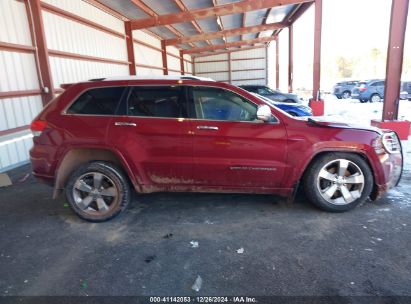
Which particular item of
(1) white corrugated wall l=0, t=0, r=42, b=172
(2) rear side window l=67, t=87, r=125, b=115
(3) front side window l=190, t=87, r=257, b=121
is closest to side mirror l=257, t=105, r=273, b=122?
(3) front side window l=190, t=87, r=257, b=121

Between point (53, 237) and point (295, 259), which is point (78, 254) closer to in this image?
point (53, 237)

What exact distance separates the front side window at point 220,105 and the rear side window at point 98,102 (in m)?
0.98

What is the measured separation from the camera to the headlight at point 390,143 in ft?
12.1

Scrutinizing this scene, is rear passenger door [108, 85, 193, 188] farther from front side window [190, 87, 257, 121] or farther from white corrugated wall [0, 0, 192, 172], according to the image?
white corrugated wall [0, 0, 192, 172]

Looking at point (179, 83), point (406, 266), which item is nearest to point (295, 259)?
point (406, 266)

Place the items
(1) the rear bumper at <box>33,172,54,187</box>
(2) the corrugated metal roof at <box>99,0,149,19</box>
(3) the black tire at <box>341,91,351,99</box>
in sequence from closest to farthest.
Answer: (1) the rear bumper at <box>33,172,54,187</box>, (2) the corrugated metal roof at <box>99,0,149,19</box>, (3) the black tire at <box>341,91,351,99</box>

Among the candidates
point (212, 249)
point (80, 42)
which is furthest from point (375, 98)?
point (212, 249)

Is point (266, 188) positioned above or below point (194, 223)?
above

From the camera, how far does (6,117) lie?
6574 mm

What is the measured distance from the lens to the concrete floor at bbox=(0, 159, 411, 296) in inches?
98.9

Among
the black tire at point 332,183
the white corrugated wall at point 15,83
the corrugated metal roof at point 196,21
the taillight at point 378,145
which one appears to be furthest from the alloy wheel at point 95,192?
the corrugated metal roof at point 196,21

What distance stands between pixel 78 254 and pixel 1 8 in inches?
238

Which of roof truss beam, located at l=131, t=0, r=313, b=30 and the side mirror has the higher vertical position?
roof truss beam, located at l=131, t=0, r=313, b=30

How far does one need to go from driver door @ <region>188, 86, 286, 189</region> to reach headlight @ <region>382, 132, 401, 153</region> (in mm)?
1319
